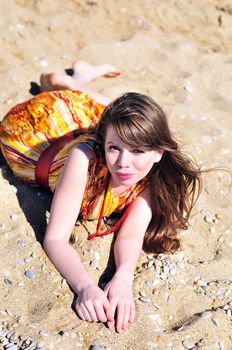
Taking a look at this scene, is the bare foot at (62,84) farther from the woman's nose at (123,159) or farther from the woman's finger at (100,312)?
the woman's finger at (100,312)

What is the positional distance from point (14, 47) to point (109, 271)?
9.01 ft

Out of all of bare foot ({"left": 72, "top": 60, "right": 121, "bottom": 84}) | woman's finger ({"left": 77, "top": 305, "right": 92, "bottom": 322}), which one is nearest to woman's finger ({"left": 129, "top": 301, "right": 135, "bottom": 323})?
woman's finger ({"left": 77, "top": 305, "right": 92, "bottom": 322})

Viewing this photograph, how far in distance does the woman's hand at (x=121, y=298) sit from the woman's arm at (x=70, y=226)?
6cm

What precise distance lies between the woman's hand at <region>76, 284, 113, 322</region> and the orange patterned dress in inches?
26.1

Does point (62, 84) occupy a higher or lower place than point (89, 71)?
higher

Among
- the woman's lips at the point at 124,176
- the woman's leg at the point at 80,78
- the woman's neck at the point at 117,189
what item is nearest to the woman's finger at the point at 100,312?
Result: the woman's lips at the point at 124,176

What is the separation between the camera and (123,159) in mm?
3066

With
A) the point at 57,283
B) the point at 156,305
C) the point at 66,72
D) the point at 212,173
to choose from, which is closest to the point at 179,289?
the point at 156,305

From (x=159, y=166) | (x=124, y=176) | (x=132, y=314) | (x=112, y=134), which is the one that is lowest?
(x=132, y=314)

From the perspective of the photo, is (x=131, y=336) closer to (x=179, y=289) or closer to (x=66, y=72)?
(x=179, y=289)

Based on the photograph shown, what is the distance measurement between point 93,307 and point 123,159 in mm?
768

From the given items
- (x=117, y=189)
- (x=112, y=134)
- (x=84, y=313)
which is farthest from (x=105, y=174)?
(x=84, y=313)

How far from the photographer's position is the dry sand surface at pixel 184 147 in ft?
9.53

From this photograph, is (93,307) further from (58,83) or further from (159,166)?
(58,83)
